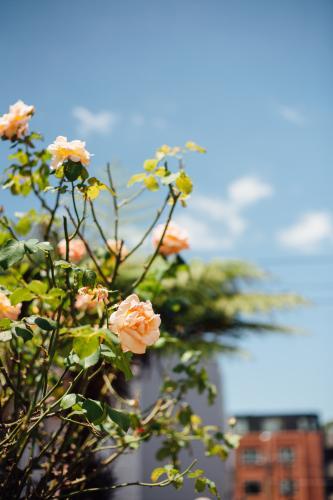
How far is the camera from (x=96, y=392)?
1565 millimetres

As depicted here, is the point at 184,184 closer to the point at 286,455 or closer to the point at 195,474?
the point at 195,474

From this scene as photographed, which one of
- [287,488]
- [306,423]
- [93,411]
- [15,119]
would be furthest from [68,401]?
[306,423]

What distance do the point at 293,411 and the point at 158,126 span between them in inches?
1367

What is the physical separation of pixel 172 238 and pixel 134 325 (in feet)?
2.10

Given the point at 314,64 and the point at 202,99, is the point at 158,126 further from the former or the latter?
the point at 314,64

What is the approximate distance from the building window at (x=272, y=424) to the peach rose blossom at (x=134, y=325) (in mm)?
35277

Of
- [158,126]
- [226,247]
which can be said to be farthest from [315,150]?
[226,247]

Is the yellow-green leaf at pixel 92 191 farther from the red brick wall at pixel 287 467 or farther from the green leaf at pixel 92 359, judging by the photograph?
the red brick wall at pixel 287 467

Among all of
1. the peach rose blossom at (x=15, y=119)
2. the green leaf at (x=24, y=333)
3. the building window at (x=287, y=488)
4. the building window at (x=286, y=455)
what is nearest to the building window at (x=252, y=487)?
the building window at (x=287, y=488)

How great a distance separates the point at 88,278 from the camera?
0.85 meters

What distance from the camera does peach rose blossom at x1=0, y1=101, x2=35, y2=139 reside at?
4.03 feet

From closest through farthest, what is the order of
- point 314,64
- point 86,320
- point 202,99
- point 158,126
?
point 86,320
point 158,126
point 202,99
point 314,64

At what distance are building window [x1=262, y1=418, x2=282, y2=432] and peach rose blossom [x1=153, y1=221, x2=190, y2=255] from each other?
114ft

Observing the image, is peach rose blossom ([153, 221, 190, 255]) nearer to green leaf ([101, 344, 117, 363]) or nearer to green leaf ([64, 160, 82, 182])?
green leaf ([64, 160, 82, 182])
